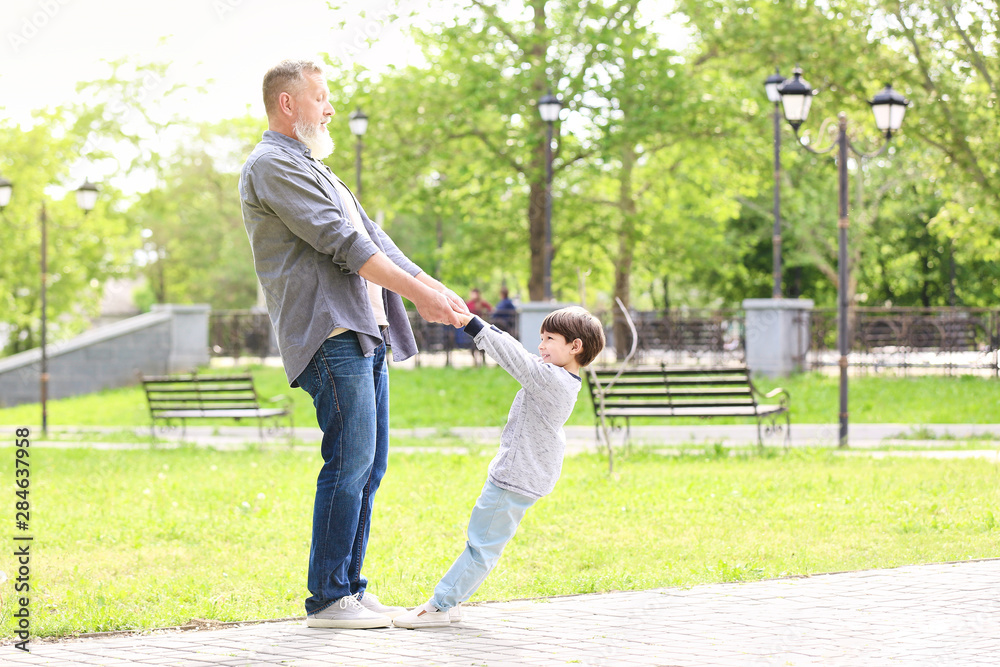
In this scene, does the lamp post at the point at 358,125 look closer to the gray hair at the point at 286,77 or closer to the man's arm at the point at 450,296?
the gray hair at the point at 286,77

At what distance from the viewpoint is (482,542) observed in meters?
3.87

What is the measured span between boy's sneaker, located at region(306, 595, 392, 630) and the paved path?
0.12 feet

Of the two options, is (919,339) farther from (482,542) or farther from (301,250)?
(301,250)

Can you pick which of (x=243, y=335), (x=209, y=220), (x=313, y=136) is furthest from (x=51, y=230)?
(x=313, y=136)

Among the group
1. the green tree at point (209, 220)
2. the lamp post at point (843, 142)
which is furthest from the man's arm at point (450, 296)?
the green tree at point (209, 220)

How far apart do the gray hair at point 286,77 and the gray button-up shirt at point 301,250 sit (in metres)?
0.15

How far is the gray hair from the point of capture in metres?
3.82

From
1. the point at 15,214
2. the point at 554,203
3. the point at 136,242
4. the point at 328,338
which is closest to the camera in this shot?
the point at 328,338

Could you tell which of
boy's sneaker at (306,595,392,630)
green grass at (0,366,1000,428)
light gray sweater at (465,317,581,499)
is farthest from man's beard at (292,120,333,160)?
green grass at (0,366,1000,428)

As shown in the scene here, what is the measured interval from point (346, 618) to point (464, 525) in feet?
8.23

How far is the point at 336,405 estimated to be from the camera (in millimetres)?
3801

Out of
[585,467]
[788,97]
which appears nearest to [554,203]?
[788,97]

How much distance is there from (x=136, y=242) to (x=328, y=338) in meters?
27.1

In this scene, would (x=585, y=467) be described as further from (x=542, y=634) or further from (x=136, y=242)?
(x=136, y=242)
